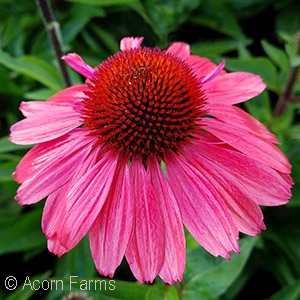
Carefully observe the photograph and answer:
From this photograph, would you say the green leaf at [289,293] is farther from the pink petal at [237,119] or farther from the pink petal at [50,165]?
the pink petal at [50,165]

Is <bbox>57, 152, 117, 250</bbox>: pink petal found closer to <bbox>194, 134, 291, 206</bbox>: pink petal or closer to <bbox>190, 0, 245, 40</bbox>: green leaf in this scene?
<bbox>194, 134, 291, 206</bbox>: pink petal

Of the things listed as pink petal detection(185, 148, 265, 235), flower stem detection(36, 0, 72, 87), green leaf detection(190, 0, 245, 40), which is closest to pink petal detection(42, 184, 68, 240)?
pink petal detection(185, 148, 265, 235)

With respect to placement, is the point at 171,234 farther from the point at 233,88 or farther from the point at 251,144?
the point at 233,88

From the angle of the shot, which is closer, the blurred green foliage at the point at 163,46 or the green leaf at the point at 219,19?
the blurred green foliage at the point at 163,46

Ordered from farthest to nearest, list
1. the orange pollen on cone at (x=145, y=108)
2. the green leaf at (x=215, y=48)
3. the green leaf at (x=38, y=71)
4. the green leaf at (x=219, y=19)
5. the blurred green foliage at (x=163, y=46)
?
the green leaf at (x=219, y=19), the green leaf at (x=215, y=48), the green leaf at (x=38, y=71), the blurred green foliage at (x=163, y=46), the orange pollen on cone at (x=145, y=108)

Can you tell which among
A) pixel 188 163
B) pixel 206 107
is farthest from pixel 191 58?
pixel 188 163

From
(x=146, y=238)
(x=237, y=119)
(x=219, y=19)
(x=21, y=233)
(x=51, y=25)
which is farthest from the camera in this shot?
(x=219, y=19)

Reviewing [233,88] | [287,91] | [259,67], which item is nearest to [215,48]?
[259,67]

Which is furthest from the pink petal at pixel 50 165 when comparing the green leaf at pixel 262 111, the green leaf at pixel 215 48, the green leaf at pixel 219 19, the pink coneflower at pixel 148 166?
the green leaf at pixel 219 19
